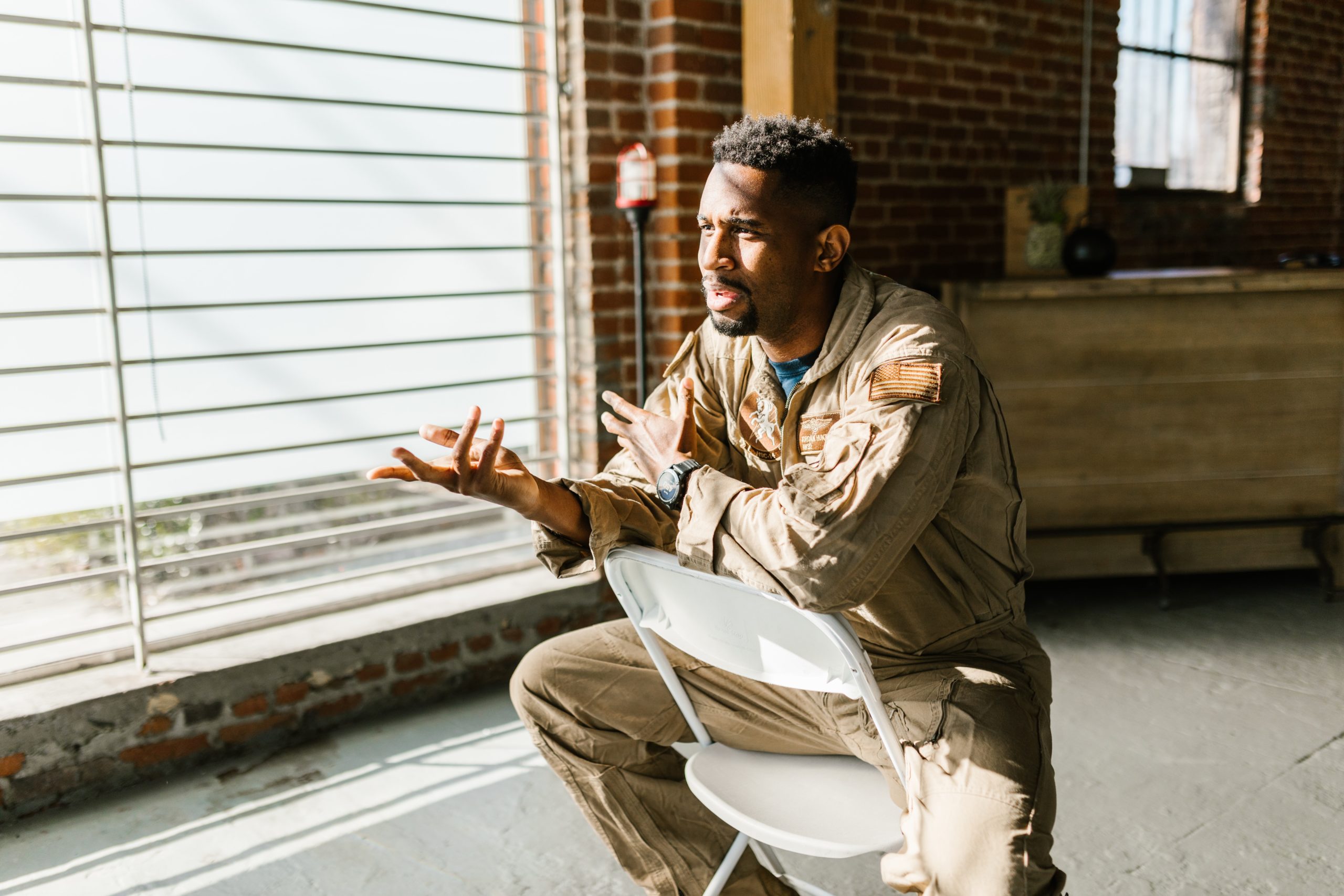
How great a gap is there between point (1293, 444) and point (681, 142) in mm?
2461

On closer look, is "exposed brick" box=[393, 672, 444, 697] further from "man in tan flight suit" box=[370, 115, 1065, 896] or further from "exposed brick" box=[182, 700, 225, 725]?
"man in tan flight suit" box=[370, 115, 1065, 896]

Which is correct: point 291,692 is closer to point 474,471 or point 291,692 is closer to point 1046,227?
point 474,471

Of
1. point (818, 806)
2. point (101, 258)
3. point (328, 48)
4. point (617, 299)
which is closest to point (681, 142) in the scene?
point (617, 299)

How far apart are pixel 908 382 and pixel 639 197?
194 cm

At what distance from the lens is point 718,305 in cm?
199

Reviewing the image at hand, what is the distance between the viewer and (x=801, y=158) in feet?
6.46

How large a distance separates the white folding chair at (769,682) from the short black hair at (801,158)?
2.36ft

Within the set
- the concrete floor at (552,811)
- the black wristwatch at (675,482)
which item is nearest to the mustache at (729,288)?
the black wristwatch at (675,482)

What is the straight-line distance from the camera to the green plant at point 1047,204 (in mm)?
4281

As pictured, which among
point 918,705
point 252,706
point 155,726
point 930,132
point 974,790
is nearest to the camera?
point 974,790

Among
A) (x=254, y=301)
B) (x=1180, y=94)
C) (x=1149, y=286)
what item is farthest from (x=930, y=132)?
(x=254, y=301)

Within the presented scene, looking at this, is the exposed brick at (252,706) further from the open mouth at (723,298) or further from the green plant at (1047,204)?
the green plant at (1047,204)

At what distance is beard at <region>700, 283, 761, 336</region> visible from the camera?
1.99 metres

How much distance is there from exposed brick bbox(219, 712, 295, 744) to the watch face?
72.2 inches
